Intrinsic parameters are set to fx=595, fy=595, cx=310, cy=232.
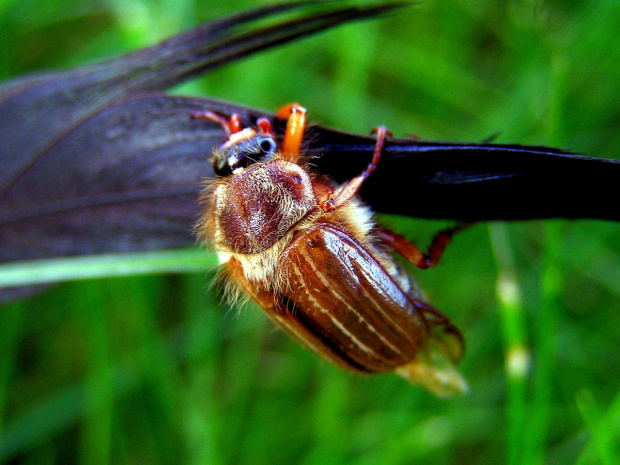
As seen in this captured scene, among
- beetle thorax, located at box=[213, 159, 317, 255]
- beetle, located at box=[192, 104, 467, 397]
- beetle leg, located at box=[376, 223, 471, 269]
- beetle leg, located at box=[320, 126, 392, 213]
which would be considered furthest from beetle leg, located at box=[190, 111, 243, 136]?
beetle leg, located at box=[376, 223, 471, 269]

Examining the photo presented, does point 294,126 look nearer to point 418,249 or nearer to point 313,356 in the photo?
point 418,249

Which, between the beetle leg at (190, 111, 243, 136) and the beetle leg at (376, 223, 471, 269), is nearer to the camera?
the beetle leg at (190, 111, 243, 136)

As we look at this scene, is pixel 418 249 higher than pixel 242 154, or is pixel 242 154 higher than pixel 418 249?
pixel 242 154

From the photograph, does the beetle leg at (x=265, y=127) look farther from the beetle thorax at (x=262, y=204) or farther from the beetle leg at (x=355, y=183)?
the beetle leg at (x=355, y=183)

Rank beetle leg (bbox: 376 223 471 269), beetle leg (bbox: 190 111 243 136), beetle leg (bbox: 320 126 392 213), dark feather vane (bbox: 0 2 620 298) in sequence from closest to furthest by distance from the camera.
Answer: dark feather vane (bbox: 0 2 620 298) → beetle leg (bbox: 320 126 392 213) → beetle leg (bbox: 190 111 243 136) → beetle leg (bbox: 376 223 471 269)

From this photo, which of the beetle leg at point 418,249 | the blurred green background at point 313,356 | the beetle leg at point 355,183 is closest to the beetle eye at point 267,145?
the beetle leg at point 355,183

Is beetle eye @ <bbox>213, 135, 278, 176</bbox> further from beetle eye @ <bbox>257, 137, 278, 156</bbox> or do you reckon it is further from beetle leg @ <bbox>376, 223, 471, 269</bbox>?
beetle leg @ <bbox>376, 223, 471, 269</bbox>

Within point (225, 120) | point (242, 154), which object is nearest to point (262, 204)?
point (242, 154)
